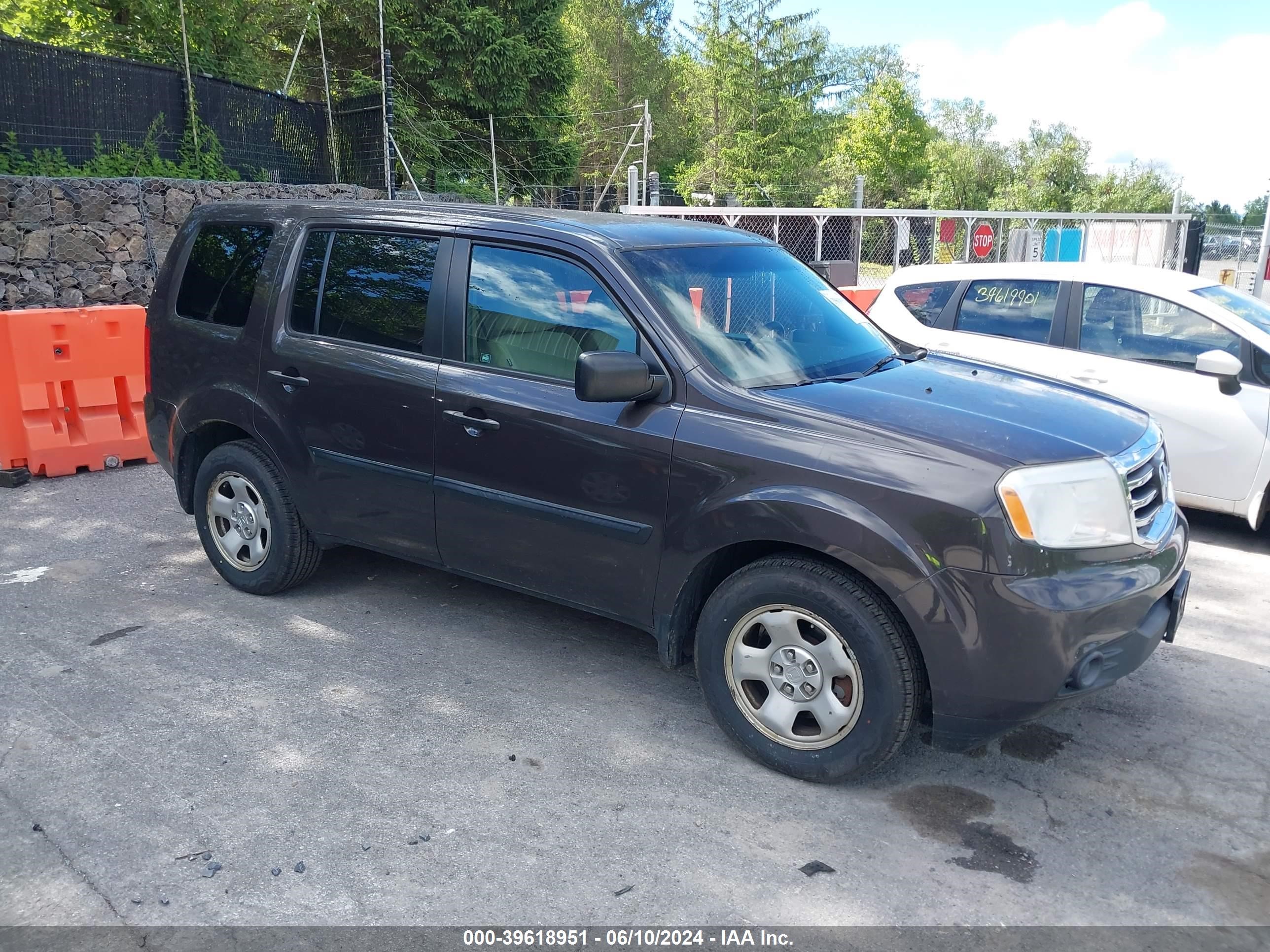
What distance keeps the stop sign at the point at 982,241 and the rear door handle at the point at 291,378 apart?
13.3 metres

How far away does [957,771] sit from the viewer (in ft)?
12.7

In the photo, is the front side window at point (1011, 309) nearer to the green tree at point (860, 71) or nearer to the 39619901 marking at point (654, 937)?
the 39619901 marking at point (654, 937)

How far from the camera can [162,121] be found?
13422 mm

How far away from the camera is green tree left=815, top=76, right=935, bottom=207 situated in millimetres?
54875

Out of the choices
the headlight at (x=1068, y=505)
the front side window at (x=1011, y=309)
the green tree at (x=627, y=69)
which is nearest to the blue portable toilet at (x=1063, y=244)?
the front side window at (x=1011, y=309)

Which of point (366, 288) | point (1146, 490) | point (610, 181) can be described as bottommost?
point (1146, 490)

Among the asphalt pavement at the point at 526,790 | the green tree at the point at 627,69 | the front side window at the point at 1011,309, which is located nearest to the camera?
the asphalt pavement at the point at 526,790

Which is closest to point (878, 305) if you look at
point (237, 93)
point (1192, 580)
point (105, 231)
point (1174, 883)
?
point (1192, 580)

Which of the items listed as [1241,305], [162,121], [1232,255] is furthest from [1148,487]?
[1232,255]

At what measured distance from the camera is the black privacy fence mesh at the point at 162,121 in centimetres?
1169

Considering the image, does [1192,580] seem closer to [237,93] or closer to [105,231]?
[105,231]

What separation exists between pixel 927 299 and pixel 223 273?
4.75 meters

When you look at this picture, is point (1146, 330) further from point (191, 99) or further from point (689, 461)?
point (191, 99)

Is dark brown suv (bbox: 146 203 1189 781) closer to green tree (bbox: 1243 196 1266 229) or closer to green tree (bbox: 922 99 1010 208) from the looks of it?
green tree (bbox: 1243 196 1266 229)
